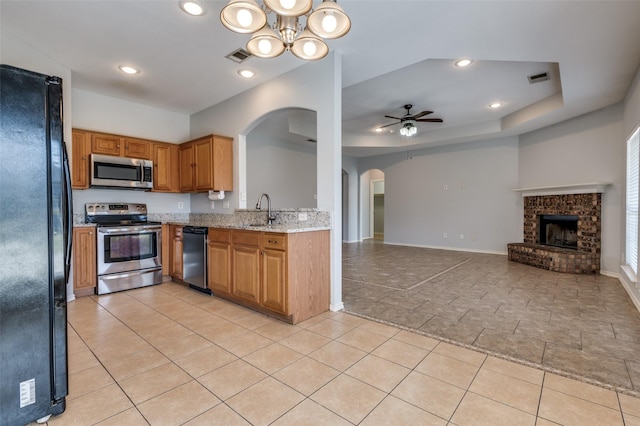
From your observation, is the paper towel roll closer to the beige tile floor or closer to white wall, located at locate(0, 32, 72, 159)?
white wall, located at locate(0, 32, 72, 159)

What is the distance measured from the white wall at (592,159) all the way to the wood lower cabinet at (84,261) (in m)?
7.65

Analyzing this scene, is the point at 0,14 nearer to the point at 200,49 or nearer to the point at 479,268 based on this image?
the point at 200,49

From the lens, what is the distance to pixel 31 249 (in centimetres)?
156

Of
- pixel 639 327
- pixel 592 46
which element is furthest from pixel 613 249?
pixel 592 46

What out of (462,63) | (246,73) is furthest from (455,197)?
(246,73)

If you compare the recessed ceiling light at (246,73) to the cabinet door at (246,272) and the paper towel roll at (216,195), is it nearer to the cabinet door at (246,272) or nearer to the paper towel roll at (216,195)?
the paper towel roll at (216,195)

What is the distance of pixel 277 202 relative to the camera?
7027mm

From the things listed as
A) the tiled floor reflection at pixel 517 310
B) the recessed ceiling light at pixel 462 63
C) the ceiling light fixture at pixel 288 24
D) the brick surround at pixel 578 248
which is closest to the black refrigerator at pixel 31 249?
the ceiling light fixture at pixel 288 24

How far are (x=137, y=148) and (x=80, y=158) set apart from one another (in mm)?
730

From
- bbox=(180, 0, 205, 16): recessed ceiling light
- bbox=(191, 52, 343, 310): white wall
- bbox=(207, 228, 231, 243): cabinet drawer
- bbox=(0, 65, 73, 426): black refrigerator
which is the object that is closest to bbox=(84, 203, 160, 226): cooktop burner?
bbox=(207, 228, 231, 243): cabinet drawer

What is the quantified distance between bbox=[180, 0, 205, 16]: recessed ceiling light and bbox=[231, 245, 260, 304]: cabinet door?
7.22 feet

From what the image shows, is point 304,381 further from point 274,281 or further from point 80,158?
point 80,158

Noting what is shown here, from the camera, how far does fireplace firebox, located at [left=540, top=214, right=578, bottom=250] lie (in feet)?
18.2

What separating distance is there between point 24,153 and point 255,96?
2935mm
